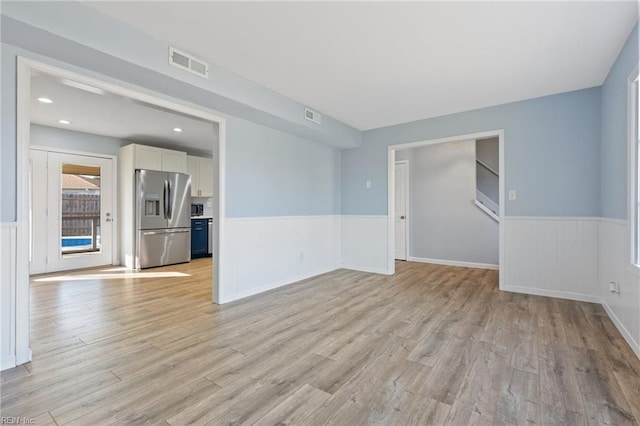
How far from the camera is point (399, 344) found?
2326 millimetres

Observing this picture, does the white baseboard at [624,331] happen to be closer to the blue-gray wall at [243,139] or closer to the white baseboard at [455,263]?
the white baseboard at [455,263]

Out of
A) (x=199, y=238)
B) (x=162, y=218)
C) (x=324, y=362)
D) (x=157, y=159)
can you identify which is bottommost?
(x=324, y=362)

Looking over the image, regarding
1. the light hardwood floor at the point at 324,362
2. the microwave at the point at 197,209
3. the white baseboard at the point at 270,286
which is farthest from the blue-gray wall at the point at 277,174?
the microwave at the point at 197,209

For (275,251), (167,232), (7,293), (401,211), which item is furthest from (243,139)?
(401,211)

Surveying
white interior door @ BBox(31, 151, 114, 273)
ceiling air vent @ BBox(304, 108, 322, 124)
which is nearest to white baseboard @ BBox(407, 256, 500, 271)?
ceiling air vent @ BBox(304, 108, 322, 124)

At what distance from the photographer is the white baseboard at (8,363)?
74.9 inches

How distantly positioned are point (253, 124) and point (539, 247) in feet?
13.0

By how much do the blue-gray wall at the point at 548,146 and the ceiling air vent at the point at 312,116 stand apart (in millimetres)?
1721

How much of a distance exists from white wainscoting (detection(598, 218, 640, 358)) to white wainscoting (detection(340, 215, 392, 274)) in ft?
8.51

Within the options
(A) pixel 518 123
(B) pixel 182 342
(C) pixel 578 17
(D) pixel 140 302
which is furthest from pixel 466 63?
(D) pixel 140 302

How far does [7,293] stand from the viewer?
192cm

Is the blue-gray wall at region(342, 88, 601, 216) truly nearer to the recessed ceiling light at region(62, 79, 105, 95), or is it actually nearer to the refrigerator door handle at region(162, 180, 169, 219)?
the recessed ceiling light at region(62, 79, 105, 95)

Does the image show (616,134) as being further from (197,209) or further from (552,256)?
(197,209)

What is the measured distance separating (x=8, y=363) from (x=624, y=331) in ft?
15.2
